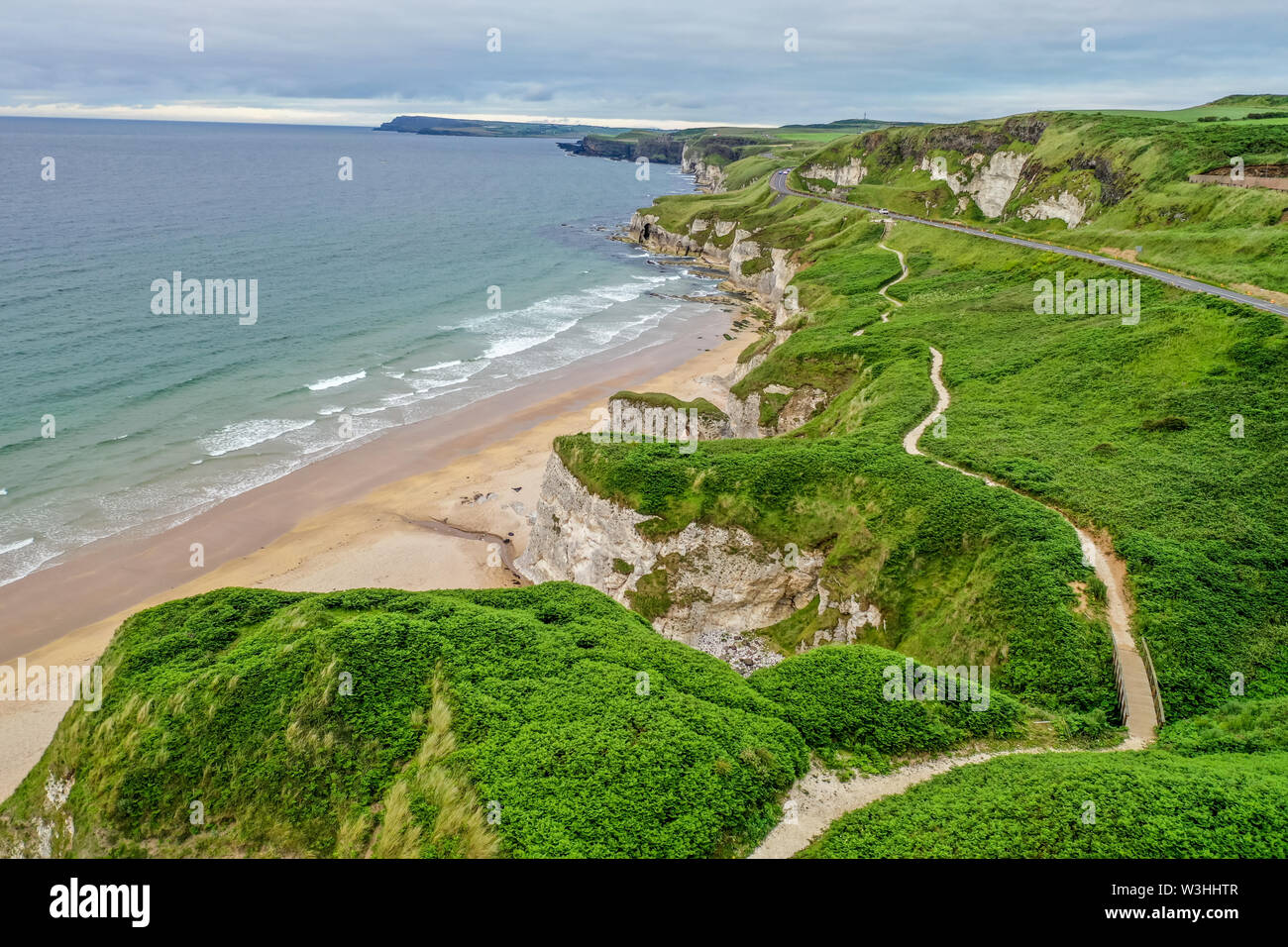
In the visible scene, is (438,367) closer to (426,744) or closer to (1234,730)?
(426,744)

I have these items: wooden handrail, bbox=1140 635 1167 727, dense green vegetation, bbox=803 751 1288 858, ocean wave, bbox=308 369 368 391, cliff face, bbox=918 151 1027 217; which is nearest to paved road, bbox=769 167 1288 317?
cliff face, bbox=918 151 1027 217

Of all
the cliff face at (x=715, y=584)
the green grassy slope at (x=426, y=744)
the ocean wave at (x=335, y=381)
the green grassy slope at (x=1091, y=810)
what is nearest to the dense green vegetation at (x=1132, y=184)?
the cliff face at (x=715, y=584)

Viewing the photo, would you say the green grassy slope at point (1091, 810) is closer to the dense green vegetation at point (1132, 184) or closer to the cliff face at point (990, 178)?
the dense green vegetation at point (1132, 184)

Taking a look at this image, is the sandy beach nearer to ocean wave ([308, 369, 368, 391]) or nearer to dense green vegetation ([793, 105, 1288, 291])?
ocean wave ([308, 369, 368, 391])

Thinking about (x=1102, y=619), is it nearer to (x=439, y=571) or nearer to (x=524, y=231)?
(x=439, y=571)

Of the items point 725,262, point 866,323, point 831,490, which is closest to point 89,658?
point 831,490

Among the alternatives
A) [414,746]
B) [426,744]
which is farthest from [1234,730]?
[414,746]
